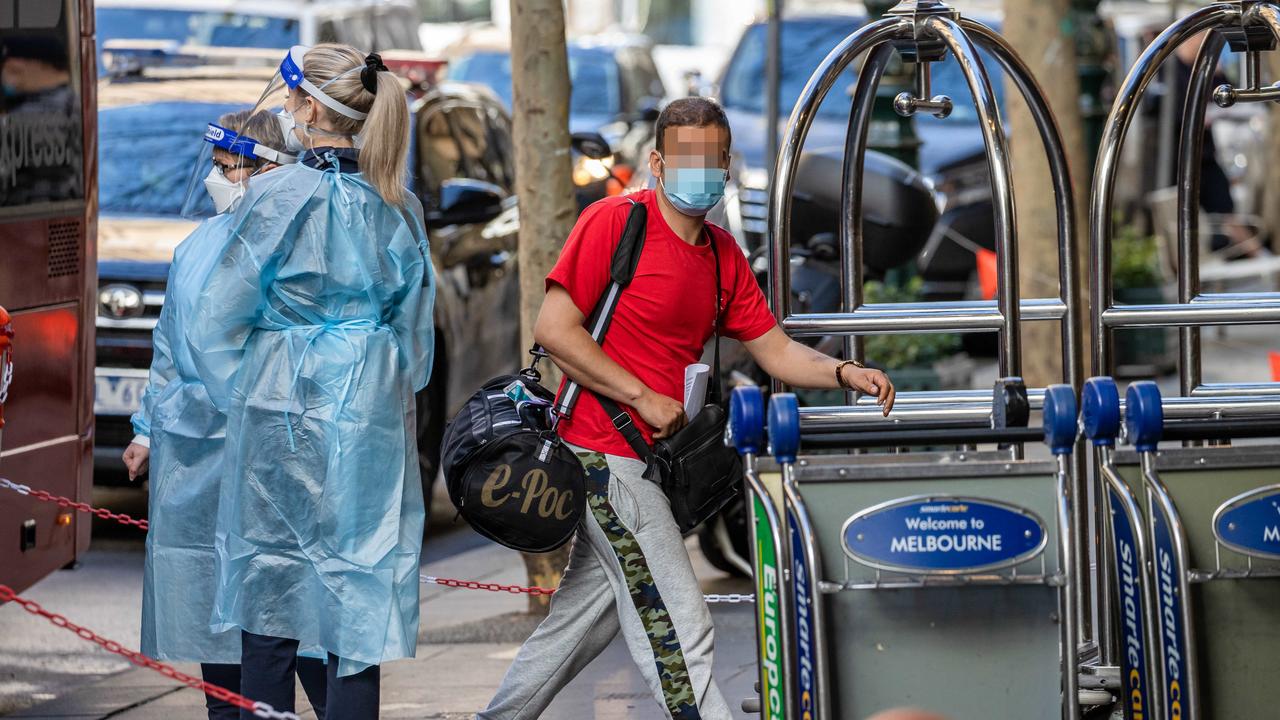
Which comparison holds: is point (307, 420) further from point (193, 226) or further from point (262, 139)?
point (193, 226)

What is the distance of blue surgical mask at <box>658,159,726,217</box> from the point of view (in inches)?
170

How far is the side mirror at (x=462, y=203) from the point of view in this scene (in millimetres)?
8711

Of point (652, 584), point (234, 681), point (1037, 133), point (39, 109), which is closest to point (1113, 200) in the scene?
point (652, 584)

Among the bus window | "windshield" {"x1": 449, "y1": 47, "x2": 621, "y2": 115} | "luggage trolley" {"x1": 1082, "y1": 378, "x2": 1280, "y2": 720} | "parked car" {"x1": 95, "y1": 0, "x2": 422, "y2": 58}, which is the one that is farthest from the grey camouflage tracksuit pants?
"windshield" {"x1": 449, "y1": 47, "x2": 621, "y2": 115}

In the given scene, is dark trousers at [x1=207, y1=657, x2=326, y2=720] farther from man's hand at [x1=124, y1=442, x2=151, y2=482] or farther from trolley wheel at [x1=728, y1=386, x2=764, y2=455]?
trolley wheel at [x1=728, y1=386, x2=764, y2=455]

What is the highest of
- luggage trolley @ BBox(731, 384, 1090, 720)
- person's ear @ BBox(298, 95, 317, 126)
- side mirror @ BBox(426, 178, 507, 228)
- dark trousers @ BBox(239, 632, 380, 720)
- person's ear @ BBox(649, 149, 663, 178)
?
person's ear @ BBox(298, 95, 317, 126)

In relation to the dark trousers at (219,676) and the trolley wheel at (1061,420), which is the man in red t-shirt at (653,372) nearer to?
the trolley wheel at (1061,420)

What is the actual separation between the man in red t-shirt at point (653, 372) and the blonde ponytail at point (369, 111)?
509mm

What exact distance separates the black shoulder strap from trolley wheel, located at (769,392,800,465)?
2.37 ft

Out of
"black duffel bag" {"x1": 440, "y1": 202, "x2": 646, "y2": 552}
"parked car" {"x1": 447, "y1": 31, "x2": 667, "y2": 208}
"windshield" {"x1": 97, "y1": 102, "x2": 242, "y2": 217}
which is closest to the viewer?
"black duffel bag" {"x1": 440, "y1": 202, "x2": 646, "y2": 552}

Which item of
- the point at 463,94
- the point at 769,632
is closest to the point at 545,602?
the point at 769,632

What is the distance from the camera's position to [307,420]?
4.41 m

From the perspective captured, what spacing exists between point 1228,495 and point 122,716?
3533 mm

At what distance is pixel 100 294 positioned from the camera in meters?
8.14
